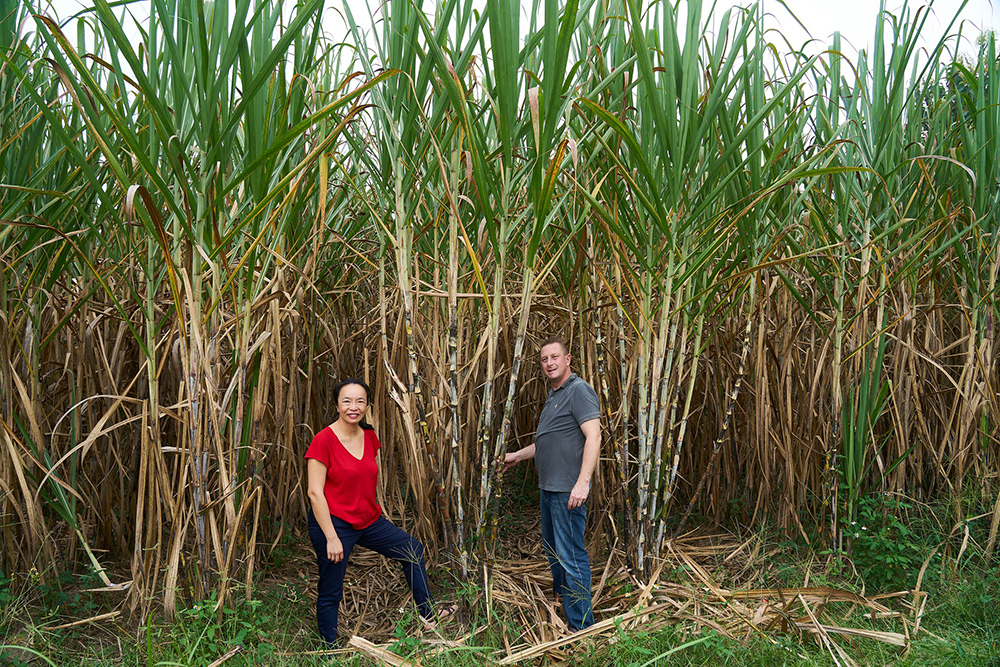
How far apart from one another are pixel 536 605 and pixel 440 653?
0.47 m

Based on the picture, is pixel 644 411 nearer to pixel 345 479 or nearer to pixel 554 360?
pixel 554 360

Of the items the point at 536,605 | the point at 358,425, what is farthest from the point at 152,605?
the point at 536,605

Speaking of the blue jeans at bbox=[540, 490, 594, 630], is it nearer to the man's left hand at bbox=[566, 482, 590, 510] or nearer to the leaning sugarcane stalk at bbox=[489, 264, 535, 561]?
the man's left hand at bbox=[566, 482, 590, 510]

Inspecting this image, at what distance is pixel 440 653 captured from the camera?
1827 millimetres

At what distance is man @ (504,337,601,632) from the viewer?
2074 mm

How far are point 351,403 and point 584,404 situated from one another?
75cm

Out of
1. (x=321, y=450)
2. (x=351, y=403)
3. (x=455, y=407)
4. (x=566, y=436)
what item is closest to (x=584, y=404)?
(x=566, y=436)

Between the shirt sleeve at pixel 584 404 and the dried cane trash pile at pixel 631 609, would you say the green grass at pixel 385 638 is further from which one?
the shirt sleeve at pixel 584 404

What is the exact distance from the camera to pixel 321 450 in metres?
2.02

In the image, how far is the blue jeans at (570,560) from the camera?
6.79 feet

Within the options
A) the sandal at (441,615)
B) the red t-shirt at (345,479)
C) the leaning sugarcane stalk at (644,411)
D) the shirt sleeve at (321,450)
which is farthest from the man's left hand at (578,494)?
the shirt sleeve at (321,450)

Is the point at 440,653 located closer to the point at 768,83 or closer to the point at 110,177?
the point at 110,177

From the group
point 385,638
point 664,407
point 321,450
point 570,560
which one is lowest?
point 385,638

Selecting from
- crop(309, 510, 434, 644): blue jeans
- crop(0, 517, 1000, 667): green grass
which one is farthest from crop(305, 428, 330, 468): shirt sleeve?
crop(0, 517, 1000, 667): green grass
